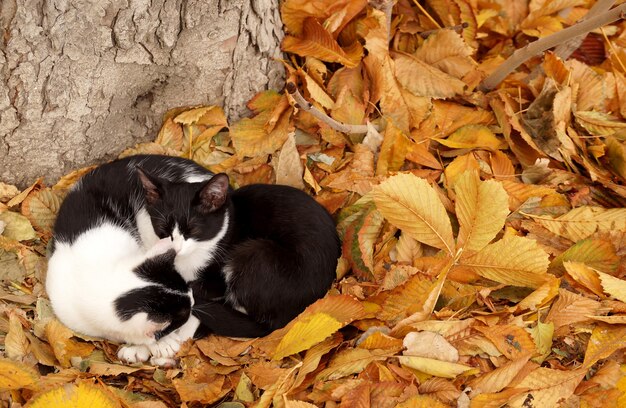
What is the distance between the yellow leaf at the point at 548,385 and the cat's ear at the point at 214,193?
1.23m

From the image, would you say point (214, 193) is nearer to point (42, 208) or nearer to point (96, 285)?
point (96, 285)

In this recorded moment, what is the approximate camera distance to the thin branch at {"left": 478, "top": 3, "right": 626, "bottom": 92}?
2557mm

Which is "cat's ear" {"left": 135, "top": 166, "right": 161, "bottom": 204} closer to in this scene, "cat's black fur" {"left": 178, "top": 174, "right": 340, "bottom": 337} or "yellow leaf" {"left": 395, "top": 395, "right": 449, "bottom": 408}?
"cat's black fur" {"left": 178, "top": 174, "right": 340, "bottom": 337}

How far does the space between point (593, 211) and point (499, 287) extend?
61 centimetres

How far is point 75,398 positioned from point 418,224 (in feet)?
4.21

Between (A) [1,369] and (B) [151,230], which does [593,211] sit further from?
(A) [1,369]

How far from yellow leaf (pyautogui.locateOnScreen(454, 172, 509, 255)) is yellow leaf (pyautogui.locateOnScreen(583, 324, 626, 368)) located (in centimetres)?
48

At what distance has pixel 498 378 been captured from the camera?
201cm

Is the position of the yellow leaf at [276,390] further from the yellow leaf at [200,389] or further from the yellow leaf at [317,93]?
the yellow leaf at [317,93]

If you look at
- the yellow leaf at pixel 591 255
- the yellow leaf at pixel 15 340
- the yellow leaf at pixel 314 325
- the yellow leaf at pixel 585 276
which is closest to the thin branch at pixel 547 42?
the yellow leaf at pixel 591 255

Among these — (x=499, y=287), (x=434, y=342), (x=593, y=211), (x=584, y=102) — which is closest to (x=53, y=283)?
(x=434, y=342)

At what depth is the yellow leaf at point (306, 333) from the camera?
2041mm

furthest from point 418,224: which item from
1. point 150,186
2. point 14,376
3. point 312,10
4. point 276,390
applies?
point 14,376

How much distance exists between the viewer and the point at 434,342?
2059mm
